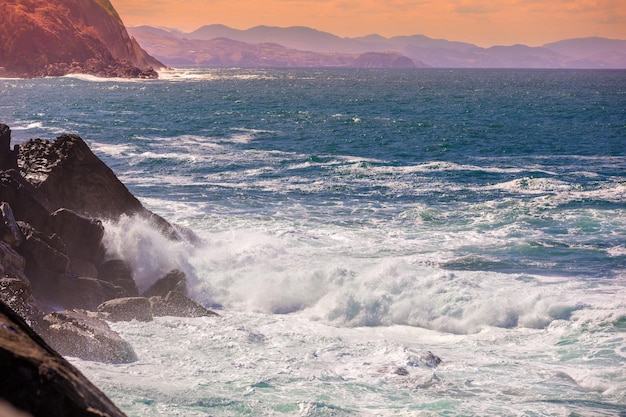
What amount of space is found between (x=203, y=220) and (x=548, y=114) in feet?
194

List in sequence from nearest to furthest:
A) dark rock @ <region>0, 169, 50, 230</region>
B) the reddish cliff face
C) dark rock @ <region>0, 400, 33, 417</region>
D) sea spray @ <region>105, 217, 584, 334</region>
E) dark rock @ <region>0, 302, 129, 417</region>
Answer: dark rock @ <region>0, 400, 33, 417</region> → dark rock @ <region>0, 302, 129, 417</region> → sea spray @ <region>105, 217, 584, 334</region> → dark rock @ <region>0, 169, 50, 230</region> → the reddish cliff face

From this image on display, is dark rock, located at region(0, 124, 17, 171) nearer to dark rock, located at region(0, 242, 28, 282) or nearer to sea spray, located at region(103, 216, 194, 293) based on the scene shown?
sea spray, located at region(103, 216, 194, 293)

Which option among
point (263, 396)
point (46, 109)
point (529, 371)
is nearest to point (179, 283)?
point (263, 396)

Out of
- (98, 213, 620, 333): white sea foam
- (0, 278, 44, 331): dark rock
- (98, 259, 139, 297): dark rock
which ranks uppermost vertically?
(0, 278, 44, 331): dark rock

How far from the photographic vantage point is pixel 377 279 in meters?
19.3

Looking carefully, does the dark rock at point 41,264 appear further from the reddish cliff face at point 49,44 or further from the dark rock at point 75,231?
the reddish cliff face at point 49,44

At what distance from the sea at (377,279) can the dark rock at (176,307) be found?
1.04ft

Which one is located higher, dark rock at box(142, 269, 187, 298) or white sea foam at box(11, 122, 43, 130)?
white sea foam at box(11, 122, 43, 130)

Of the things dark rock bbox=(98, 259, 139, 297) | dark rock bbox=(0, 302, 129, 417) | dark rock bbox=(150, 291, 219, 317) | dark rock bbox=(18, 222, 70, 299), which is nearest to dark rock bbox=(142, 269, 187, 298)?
dark rock bbox=(98, 259, 139, 297)

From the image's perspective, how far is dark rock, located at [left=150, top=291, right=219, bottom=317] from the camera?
1658cm

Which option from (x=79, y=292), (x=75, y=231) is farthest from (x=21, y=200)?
(x=79, y=292)

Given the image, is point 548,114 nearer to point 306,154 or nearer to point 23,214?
point 306,154

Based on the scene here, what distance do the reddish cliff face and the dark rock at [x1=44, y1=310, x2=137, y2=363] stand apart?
155m

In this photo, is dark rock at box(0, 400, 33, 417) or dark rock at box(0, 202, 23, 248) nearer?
dark rock at box(0, 400, 33, 417)
